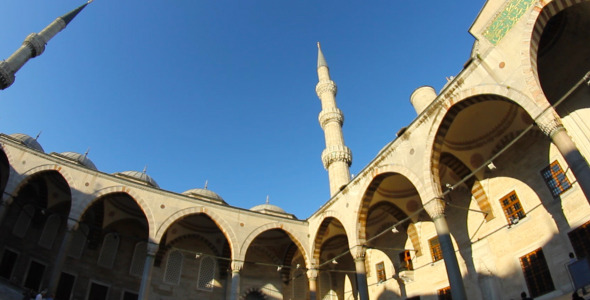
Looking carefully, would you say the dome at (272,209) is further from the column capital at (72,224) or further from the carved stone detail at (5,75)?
the carved stone detail at (5,75)

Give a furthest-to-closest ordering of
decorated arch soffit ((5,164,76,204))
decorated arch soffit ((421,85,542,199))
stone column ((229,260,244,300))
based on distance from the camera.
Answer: stone column ((229,260,244,300)), decorated arch soffit ((5,164,76,204)), decorated arch soffit ((421,85,542,199))

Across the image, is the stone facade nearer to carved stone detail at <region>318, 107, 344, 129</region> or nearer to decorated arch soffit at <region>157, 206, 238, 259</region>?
decorated arch soffit at <region>157, 206, 238, 259</region>

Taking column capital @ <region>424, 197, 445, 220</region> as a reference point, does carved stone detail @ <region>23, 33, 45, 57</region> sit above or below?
above

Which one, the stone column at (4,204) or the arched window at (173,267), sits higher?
the stone column at (4,204)

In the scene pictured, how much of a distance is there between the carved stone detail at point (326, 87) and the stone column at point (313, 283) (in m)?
12.8

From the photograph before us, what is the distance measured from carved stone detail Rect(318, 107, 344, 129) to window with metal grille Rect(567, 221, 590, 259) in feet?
47.1

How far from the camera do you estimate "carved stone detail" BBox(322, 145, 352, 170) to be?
20.3m

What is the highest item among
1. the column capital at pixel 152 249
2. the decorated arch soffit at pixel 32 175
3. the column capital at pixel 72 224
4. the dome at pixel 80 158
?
the dome at pixel 80 158

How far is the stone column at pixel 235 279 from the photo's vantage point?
41.3ft

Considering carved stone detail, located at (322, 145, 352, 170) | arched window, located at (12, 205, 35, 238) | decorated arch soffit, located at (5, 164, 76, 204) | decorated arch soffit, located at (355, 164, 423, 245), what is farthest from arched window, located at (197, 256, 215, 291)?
carved stone detail, located at (322, 145, 352, 170)

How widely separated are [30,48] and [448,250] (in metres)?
15.9

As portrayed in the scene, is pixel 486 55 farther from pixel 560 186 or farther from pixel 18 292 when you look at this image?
pixel 18 292

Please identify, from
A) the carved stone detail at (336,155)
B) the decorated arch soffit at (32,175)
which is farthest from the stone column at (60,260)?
the carved stone detail at (336,155)

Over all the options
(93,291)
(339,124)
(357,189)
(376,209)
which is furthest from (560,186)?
(93,291)
